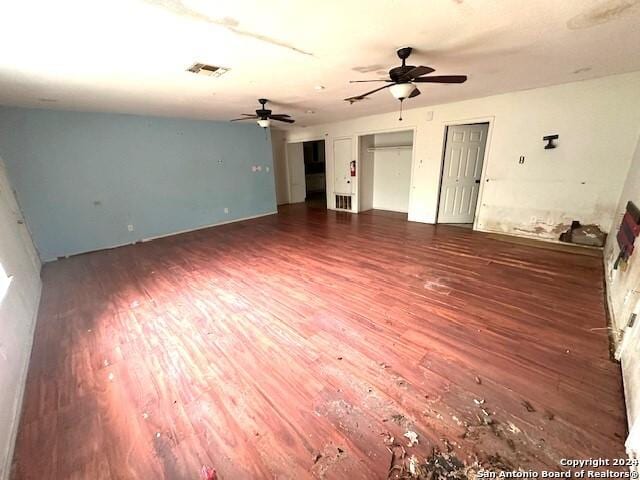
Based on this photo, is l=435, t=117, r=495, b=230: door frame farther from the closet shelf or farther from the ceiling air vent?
the ceiling air vent

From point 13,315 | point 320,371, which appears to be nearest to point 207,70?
point 13,315

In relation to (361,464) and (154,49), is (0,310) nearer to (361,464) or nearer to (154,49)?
(154,49)

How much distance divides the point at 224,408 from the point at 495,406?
1.69 m

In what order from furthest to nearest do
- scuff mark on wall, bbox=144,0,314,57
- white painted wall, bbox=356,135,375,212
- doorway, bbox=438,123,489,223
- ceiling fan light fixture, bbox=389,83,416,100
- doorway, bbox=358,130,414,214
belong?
white painted wall, bbox=356,135,375,212
doorway, bbox=358,130,414,214
doorway, bbox=438,123,489,223
ceiling fan light fixture, bbox=389,83,416,100
scuff mark on wall, bbox=144,0,314,57

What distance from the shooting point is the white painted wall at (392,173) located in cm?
661

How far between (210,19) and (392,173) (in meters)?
5.77

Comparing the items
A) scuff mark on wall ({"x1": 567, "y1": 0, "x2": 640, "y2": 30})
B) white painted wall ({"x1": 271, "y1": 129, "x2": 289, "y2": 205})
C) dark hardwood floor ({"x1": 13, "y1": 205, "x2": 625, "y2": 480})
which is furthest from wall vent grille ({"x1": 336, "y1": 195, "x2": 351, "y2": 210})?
scuff mark on wall ({"x1": 567, "y1": 0, "x2": 640, "y2": 30})

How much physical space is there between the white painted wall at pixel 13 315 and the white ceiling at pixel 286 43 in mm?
1630

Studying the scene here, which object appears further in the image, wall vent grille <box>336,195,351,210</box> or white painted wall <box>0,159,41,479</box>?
wall vent grille <box>336,195,351,210</box>

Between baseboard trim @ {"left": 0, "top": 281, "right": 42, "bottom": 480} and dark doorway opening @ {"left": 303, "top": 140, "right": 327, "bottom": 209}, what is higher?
dark doorway opening @ {"left": 303, "top": 140, "right": 327, "bottom": 209}

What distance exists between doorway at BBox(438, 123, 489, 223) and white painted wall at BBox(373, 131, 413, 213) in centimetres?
118

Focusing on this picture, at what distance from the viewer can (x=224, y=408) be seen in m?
1.62

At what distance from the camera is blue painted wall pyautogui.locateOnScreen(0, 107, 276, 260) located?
409cm

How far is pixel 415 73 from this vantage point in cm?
235
